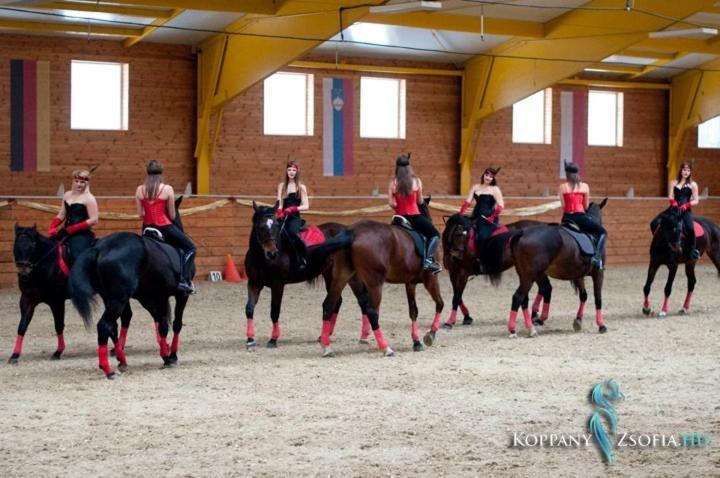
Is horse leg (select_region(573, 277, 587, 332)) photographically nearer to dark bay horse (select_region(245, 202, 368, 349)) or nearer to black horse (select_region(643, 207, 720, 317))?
black horse (select_region(643, 207, 720, 317))

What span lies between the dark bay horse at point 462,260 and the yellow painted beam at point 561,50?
6.33m

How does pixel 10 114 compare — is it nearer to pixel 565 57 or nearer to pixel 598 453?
pixel 565 57

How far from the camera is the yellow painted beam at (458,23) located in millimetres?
17500

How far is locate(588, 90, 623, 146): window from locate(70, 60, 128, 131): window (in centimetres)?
1057

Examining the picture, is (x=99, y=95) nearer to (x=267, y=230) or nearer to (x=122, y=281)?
(x=267, y=230)

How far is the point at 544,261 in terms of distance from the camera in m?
11.3

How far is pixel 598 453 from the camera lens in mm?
5867

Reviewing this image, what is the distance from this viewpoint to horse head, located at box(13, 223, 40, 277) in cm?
916

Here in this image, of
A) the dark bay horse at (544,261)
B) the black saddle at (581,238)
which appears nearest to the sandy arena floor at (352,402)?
the dark bay horse at (544,261)

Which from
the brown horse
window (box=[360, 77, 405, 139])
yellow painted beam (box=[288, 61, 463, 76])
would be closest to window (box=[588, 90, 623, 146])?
yellow painted beam (box=[288, 61, 463, 76])

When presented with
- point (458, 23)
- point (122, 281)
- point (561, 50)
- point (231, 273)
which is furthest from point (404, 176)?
point (561, 50)

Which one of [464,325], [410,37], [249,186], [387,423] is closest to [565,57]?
[410,37]

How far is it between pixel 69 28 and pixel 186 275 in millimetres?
9650

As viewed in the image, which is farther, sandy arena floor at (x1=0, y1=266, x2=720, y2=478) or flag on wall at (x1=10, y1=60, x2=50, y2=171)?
flag on wall at (x1=10, y1=60, x2=50, y2=171)
